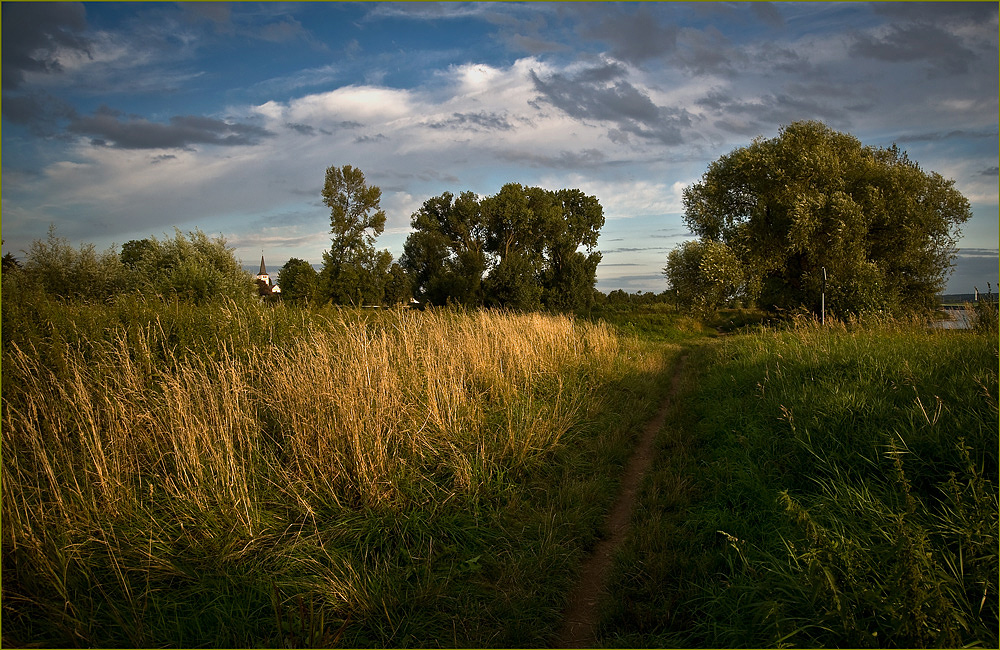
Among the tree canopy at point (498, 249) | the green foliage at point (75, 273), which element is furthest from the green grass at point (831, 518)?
the tree canopy at point (498, 249)

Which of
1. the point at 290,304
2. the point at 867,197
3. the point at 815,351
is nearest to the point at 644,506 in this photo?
the point at 815,351

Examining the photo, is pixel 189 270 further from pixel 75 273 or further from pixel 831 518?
pixel 831 518

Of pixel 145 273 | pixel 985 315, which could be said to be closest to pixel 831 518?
pixel 985 315

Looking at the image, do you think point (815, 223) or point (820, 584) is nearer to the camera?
point (820, 584)

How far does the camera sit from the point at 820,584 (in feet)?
9.01

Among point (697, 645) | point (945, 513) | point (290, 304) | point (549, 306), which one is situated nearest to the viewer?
point (697, 645)

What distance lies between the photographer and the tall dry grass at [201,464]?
373cm

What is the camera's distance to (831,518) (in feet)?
11.6

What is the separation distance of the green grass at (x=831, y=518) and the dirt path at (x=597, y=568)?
0.16 m

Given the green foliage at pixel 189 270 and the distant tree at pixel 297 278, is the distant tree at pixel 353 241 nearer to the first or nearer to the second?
the distant tree at pixel 297 278

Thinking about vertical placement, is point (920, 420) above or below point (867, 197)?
below

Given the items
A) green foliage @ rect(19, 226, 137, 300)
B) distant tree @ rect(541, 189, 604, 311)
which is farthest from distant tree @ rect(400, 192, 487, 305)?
green foliage @ rect(19, 226, 137, 300)

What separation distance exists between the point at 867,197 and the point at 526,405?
60.1ft

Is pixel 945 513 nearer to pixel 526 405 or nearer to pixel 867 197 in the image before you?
pixel 526 405
